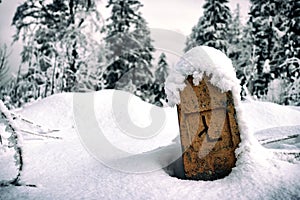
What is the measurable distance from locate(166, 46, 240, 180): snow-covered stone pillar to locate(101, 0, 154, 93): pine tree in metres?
13.6

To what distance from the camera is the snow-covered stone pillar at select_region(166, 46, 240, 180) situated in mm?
1760

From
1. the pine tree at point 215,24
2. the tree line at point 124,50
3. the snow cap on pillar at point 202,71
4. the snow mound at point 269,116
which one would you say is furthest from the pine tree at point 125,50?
the snow cap on pillar at point 202,71

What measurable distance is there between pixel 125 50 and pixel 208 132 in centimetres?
1539

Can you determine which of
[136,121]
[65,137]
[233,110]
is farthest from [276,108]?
[65,137]

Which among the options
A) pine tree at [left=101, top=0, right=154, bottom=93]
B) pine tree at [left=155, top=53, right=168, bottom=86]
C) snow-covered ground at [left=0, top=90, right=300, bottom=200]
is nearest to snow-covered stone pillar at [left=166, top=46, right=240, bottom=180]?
snow-covered ground at [left=0, top=90, right=300, bottom=200]

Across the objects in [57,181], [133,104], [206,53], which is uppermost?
[206,53]

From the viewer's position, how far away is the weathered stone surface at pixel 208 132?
1757 mm

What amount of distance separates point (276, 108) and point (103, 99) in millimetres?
2866

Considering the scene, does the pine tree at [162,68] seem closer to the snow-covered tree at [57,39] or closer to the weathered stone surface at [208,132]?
the snow-covered tree at [57,39]

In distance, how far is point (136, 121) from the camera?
3947mm

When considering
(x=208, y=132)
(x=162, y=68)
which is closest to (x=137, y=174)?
(x=208, y=132)

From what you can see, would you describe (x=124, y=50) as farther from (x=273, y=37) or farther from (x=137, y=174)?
(x=137, y=174)

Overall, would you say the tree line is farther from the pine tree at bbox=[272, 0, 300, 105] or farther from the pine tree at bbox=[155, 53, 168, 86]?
the pine tree at bbox=[155, 53, 168, 86]

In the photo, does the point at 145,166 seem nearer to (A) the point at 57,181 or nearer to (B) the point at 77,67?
(A) the point at 57,181
